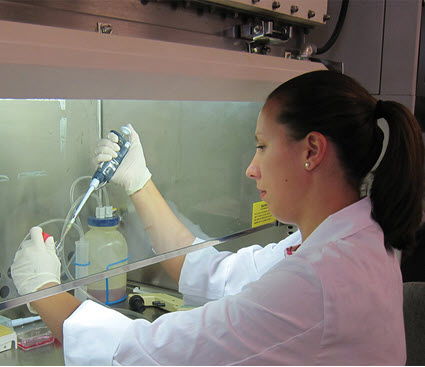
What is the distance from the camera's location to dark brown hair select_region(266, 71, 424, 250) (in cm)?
96

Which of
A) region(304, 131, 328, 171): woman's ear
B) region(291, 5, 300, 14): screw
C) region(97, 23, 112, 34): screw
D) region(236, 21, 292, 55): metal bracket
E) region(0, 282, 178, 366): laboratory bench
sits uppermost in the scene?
region(291, 5, 300, 14): screw

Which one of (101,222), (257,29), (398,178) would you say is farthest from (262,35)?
(101,222)

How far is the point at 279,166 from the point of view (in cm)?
102

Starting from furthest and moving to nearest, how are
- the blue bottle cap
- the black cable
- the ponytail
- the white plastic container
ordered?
the black cable
the blue bottle cap
the white plastic container
the ponytail

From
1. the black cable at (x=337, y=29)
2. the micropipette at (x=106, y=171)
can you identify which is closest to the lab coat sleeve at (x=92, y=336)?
the micropipette at (x=106, y=171)

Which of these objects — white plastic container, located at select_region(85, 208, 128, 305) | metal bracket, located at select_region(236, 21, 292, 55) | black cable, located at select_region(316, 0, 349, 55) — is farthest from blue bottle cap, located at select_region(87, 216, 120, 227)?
black cable, located at select_region(316, 0, 349, 55)

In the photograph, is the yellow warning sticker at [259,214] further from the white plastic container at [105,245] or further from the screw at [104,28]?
the screw at [104,28]

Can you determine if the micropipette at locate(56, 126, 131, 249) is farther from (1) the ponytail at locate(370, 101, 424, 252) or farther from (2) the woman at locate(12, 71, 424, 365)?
(1) the ponytail at locate(370, 101, 424, 252)

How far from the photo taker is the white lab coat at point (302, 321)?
0.86 meters

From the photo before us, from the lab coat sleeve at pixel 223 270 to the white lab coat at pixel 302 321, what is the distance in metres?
0.51

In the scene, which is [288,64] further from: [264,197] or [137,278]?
[137,278]

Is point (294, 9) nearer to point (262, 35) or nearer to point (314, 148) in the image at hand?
point (262, 35)

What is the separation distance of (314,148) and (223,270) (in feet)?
2.34

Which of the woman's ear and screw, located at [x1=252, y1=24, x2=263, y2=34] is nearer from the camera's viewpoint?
the woman's ear
